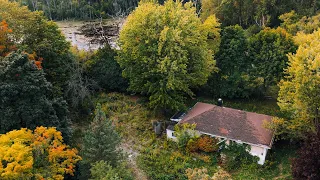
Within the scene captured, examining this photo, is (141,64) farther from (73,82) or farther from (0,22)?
(0,22)

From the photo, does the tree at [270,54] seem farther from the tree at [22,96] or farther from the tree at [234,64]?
the tree at [22,96]

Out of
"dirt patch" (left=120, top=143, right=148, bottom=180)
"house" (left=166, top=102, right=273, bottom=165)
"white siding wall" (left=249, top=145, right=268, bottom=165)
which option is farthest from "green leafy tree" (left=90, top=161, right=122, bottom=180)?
"white siding wall" (left=249, top=145, right=268, bottom=165)

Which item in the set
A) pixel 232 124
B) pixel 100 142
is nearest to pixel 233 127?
pixel 232 124

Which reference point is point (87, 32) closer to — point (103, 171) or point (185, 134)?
point (185, 134)

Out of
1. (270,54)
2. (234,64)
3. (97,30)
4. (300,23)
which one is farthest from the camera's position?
(97,30)

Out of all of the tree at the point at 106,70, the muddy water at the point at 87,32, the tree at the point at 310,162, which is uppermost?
the muddy water at the point at 87,32

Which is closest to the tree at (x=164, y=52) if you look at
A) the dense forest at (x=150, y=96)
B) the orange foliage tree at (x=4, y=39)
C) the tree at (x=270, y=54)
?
the dense forest at (x=150, y=96)

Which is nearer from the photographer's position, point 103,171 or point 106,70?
point 103,171
